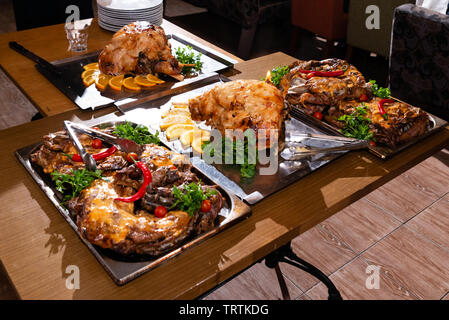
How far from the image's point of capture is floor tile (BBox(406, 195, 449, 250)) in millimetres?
2738

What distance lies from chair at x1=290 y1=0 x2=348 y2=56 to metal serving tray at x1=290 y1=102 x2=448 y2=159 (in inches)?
122

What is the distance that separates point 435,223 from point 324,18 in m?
2.75

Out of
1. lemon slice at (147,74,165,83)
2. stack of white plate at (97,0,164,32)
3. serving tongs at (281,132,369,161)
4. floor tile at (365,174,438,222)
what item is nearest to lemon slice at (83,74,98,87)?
lemon slice at (147,74,165,83)

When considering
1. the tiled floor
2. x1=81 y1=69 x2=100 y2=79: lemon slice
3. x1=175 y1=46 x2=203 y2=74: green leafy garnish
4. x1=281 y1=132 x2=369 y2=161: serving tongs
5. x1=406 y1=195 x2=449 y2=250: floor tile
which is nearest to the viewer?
x1=281 y1=132 x2=369 y2=161: serving tongs

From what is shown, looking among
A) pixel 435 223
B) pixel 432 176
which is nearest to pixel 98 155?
pixel 435 223

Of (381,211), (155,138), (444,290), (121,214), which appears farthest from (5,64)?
(444,290)

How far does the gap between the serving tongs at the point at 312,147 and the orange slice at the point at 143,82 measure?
0.82 metres

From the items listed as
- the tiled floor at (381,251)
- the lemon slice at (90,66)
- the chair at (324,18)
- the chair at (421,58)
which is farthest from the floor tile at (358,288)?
the chair at (324,18)

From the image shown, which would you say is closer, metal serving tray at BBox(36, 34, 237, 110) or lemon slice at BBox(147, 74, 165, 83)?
metal serving tray at BBox(36, 34, 237, 110)

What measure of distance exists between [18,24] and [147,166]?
7.78ft

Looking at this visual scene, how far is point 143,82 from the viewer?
2.10 m

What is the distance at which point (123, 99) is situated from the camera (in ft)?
6.38

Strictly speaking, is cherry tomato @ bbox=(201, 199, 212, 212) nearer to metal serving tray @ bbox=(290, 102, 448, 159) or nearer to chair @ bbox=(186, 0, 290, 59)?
metal serving tray @ bbox=(290, 102, 448, 159)

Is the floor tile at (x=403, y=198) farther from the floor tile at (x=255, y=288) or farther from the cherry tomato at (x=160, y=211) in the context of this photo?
the cherry tomato at (x=160, y=211)
